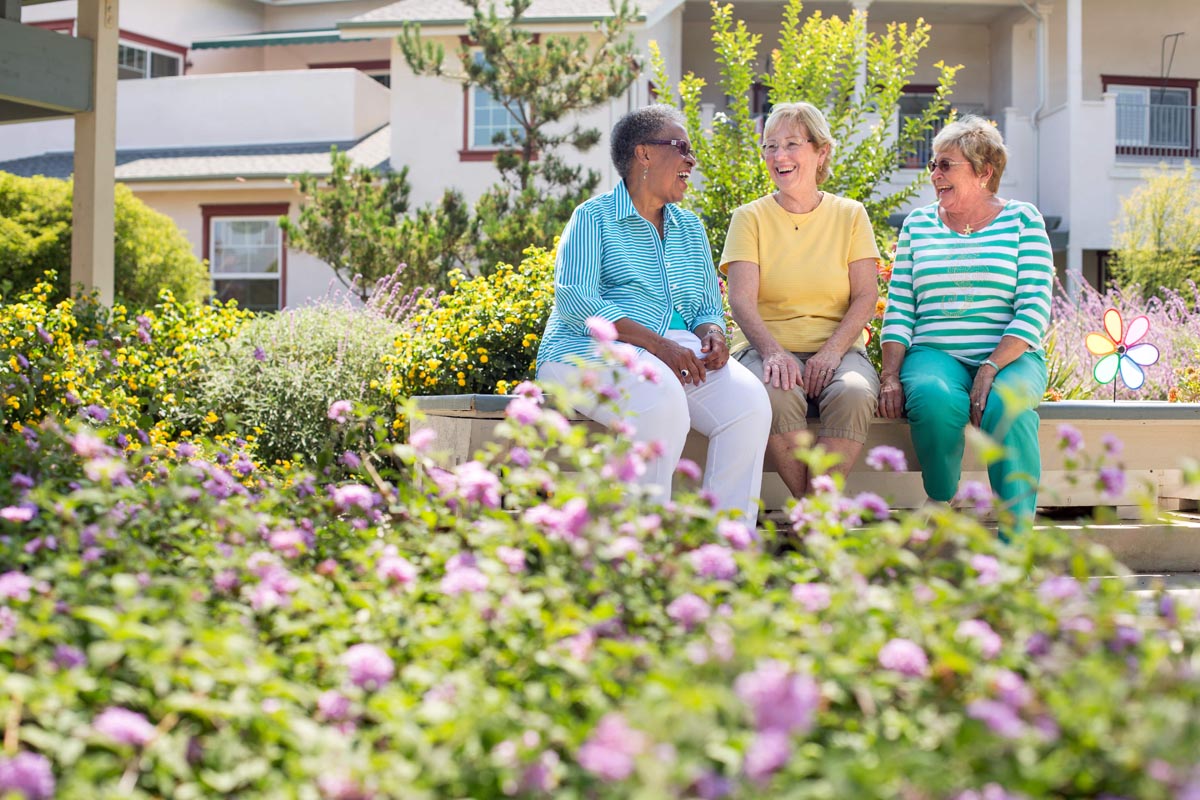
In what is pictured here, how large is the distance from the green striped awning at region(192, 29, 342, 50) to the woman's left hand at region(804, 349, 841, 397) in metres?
14.5

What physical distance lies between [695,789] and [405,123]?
13697mm

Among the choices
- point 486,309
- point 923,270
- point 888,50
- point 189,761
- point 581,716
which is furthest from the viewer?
point 888,50

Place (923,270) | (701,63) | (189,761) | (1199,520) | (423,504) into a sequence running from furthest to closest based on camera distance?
(701,63) → (1199,520) → (923,270) → (423,504) → (189,761)

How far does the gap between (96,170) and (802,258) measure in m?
4.27

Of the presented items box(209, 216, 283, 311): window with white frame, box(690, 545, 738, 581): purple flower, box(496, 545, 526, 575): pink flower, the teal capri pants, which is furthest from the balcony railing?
box(496, 545, 526, 575): pink flower

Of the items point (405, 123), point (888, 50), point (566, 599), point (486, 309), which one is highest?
point (405, 123)

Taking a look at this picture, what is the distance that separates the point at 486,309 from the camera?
481cm

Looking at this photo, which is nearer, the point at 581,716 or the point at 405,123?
the point at 581,716

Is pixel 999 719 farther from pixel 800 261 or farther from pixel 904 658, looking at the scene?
pixel 800 261

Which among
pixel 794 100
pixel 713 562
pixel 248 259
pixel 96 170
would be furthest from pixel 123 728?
pixel 248 259

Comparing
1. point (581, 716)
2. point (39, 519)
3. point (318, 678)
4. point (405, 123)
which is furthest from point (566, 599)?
Answer: point (405, 123)

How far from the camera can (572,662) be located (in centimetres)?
164

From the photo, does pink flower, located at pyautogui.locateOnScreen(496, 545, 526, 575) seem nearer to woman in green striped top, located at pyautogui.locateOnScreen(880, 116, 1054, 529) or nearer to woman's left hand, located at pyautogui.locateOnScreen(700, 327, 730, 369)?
woman's left hand, located at pyautogui.locateOnScreen(700, 327, 730, 369)

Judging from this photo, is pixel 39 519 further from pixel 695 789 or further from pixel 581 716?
pixel 695 789
